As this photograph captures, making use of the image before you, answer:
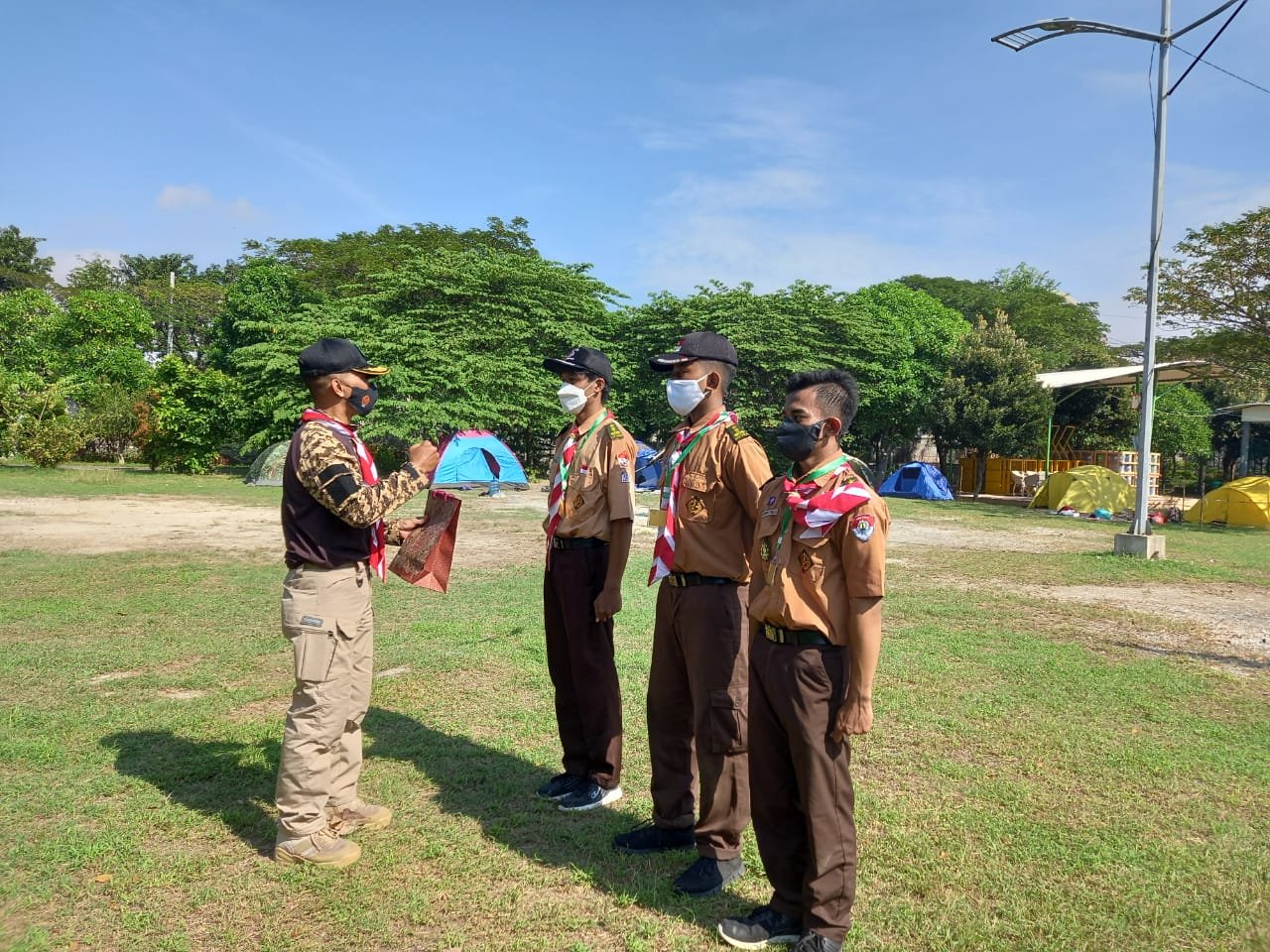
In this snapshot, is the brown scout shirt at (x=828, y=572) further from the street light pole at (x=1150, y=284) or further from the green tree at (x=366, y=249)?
the green tree at (x=366, y=249)

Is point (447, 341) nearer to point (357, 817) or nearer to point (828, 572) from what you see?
point (357, 817)

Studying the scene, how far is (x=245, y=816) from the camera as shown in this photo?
397 centimetres

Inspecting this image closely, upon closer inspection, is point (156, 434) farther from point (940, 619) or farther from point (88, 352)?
point (940, 619)

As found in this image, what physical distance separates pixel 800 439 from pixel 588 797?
7.17ft

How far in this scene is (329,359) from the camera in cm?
368

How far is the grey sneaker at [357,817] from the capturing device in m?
3.76

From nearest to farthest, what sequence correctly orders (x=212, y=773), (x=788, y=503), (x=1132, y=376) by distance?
(x=788, y=503), (x=212, y=773), (x=1132, y=376)

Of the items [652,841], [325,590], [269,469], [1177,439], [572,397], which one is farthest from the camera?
[1177,439]

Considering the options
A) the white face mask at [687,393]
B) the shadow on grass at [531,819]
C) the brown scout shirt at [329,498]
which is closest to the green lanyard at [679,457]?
the white face mask at [687,393]

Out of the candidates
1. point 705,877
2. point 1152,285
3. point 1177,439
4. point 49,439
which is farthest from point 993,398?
point 49,439

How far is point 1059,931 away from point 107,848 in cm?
373

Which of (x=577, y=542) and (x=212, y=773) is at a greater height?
(x=577, y=542)

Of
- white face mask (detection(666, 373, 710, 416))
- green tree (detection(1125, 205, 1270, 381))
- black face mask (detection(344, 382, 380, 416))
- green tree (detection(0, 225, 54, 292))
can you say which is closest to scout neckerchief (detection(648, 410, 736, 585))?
white face mask (detection(666, 373, 710, 416))

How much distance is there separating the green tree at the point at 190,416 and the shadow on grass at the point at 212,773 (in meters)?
24.7
